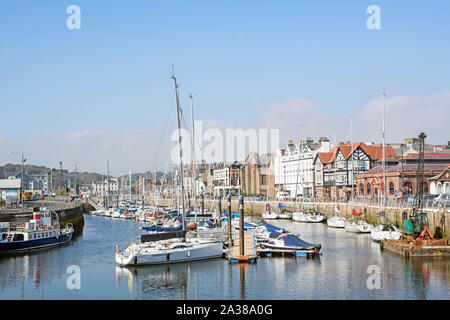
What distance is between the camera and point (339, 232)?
69.6 meters

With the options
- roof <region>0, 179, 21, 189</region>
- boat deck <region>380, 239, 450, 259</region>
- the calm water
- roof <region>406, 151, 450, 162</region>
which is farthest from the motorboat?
roof <region>0, 179, 21, 189</region>

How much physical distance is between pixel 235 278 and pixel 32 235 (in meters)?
26.8

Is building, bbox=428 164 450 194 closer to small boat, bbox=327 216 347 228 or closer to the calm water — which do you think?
small boat, bbox=327 216 347 228

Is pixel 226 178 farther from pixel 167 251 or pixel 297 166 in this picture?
pixel 167 251

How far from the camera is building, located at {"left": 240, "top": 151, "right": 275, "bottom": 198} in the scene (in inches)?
6117

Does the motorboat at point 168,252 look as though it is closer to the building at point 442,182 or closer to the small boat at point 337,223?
the small boat at point 337,223

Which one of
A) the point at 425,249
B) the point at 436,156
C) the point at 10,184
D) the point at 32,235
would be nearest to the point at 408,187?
the point at 436,156

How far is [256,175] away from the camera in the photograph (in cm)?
15612

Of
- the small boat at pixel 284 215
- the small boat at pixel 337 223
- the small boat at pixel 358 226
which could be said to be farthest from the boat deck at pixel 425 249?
the small boat at pixel 284 215

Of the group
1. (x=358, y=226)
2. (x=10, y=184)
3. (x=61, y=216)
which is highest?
(x=10, y=184)

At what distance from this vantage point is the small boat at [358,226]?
67.3 m
